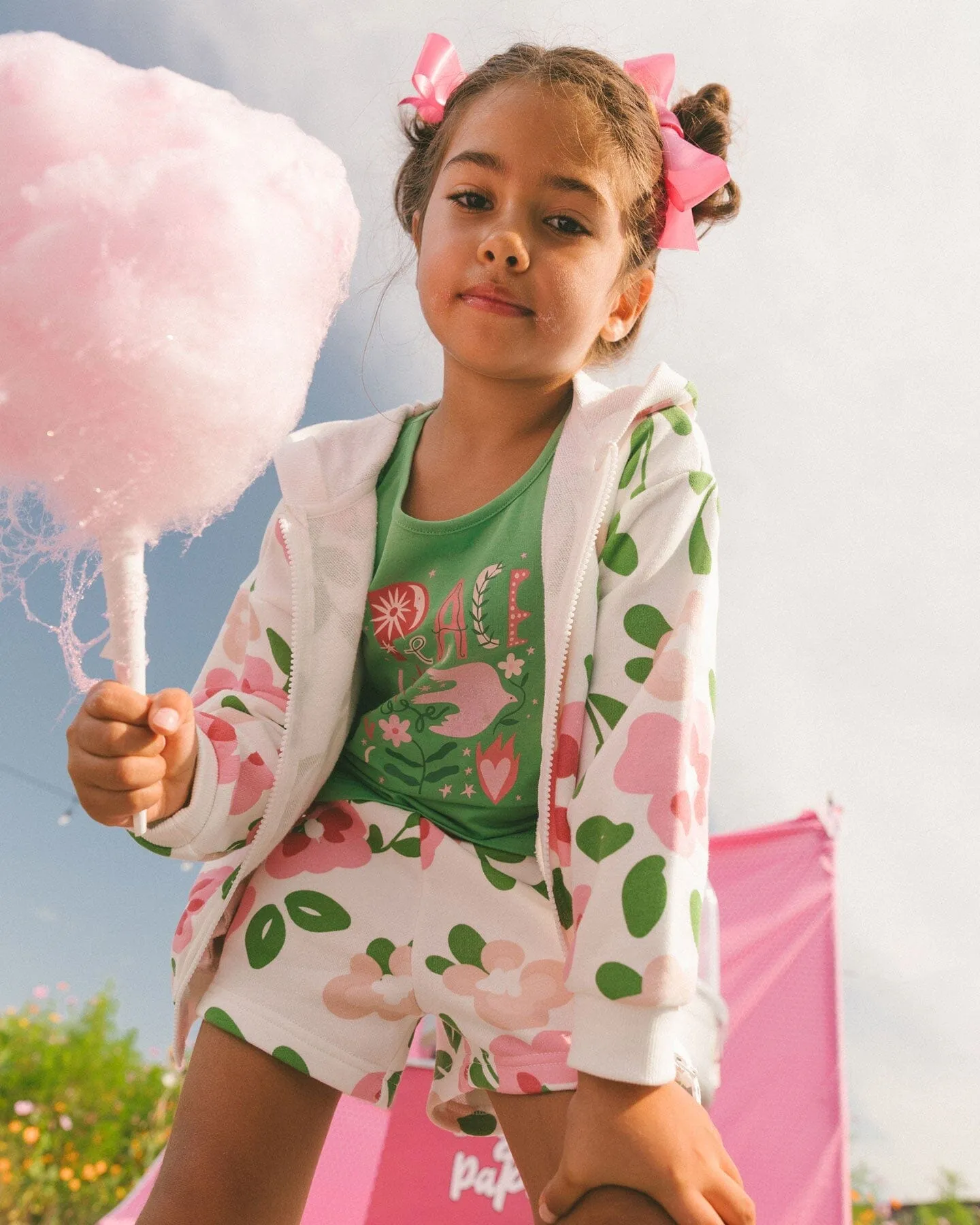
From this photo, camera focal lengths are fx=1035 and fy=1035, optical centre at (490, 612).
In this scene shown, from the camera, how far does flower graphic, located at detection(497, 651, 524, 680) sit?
1.34 meters

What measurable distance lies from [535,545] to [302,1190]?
868mm

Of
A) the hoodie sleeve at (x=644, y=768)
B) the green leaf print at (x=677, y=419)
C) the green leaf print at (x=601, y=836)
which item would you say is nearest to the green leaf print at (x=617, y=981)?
the hoodie sleeve at (x=644, y=768)

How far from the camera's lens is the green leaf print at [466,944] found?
4.10ft

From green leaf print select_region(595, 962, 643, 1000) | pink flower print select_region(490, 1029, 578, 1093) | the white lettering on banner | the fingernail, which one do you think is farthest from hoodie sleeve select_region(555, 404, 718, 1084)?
the white lettering on banner

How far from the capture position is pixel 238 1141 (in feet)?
4.02

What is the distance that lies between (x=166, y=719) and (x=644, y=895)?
52 cm

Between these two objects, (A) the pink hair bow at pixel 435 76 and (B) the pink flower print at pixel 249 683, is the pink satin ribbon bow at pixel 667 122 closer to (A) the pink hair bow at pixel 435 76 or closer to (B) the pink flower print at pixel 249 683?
(A) the pink hair bow at pixel 435 76

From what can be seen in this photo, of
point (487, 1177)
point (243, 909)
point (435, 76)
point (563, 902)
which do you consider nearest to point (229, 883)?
point (243, 909)

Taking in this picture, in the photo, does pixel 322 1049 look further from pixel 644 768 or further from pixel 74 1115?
pixel 74 1115

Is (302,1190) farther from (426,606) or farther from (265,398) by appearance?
(265,398)

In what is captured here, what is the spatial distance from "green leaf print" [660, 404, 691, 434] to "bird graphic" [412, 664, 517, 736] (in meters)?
0.40

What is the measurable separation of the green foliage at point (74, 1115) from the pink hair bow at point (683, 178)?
4890 millimetres

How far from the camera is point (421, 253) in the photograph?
1477mm

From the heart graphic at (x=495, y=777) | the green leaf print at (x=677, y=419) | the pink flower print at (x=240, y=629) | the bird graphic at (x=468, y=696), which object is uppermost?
the green leaf print at (x=677, y=419)
